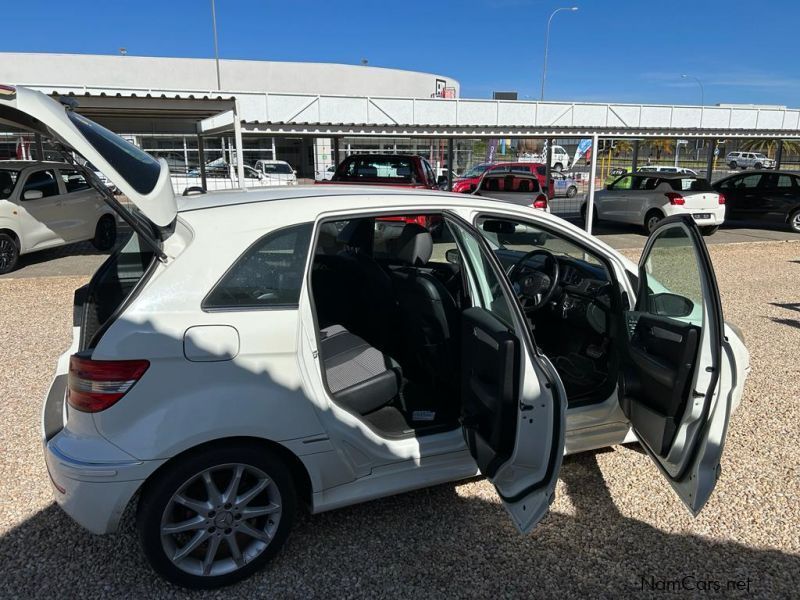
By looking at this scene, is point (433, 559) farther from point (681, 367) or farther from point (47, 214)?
point (47, 214)

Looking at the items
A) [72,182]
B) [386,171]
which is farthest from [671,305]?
[72,182]

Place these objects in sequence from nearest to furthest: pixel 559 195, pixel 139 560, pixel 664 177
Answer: pixel 139 560
pixel 664 177
pixel 559 195

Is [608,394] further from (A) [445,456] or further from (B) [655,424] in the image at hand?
(A) [445,456]

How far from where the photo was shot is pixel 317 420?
238 centimetres

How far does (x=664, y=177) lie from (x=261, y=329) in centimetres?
1392

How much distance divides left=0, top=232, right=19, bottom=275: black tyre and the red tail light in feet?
43.5

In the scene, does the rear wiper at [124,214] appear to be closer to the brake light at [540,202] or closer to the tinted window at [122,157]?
the tinted window at [122,157]

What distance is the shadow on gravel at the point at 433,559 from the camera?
2438 millimetres

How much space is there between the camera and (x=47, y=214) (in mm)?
9812

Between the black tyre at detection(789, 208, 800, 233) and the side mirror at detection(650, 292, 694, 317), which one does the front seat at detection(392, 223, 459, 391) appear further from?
the black tyre at detection(789, 208, 800, 233)

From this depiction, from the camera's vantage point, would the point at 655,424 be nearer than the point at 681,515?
Yes

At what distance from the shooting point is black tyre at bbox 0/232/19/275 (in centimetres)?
912

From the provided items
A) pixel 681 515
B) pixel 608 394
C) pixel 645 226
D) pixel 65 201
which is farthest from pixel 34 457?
pixel 645 226

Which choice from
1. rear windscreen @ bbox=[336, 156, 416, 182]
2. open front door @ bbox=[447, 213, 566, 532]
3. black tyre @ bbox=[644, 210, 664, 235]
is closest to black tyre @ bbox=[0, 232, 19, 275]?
rear windscreen @ bbox=[336, 156, 416, 182]
